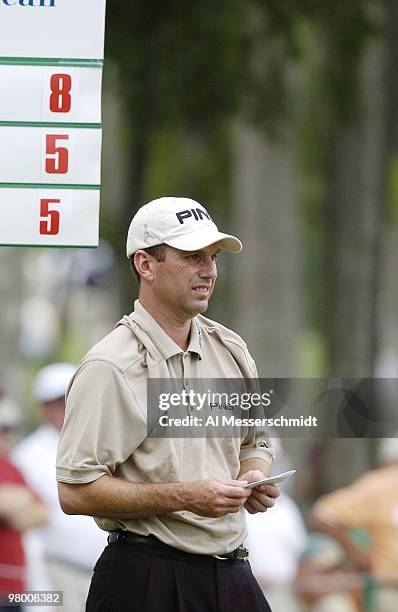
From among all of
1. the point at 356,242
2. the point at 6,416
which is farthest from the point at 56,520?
the point at 356,242

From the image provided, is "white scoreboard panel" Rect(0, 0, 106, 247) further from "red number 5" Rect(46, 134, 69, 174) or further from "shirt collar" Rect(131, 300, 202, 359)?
"shirt collar" Rect(131, 300, 202, 359)

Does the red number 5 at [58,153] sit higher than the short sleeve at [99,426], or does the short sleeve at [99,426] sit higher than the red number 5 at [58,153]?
the red number 5 at [58,153]

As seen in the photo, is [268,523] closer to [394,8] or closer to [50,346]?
[394,8]

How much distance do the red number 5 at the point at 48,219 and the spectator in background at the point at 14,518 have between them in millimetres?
3007

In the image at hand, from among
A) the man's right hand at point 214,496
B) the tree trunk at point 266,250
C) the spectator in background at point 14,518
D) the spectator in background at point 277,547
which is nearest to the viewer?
the man's right hand at point 214,496

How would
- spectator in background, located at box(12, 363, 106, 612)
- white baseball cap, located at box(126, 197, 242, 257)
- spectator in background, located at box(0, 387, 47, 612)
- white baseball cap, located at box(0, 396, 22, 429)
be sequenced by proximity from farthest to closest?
white baseball cap, located at box(0, 396, 22, 429)
spectator in background, located at box(12, 363, 106, 612)
spectator in background, located at box(0, 387, 47, 612)
white baseball cap, located at box(126, 197, 242, 257)

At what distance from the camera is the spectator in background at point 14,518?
8.18 meters

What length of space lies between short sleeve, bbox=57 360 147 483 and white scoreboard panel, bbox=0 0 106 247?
749mm

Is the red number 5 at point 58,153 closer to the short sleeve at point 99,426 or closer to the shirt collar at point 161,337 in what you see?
the shirt collar at point 161,337

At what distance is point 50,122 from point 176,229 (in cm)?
74

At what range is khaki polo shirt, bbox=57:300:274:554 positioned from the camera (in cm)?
481

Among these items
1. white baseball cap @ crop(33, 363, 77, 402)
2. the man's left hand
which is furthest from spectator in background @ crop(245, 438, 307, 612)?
the man's left hand

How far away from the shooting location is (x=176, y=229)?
16.5 feet

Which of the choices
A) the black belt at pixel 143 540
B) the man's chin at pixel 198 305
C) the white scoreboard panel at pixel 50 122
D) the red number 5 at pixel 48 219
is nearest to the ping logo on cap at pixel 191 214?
the man's chin at pixel 198 305
